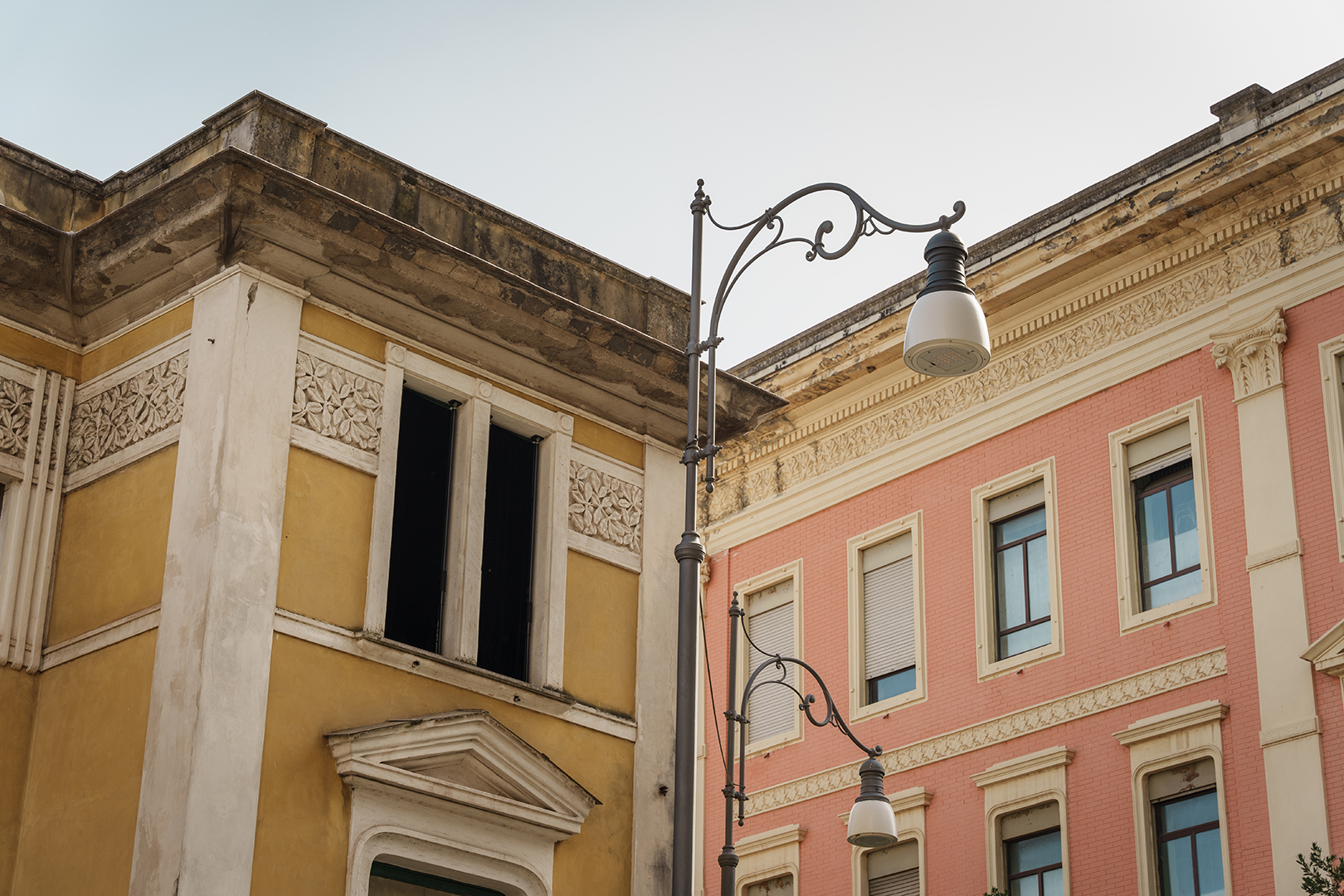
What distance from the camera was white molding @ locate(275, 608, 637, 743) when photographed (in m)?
12.4

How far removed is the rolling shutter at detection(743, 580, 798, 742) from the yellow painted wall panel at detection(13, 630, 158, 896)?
569 inches

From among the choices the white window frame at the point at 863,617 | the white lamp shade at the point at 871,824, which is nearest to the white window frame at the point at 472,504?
the white lamp shade at the point at 871,824

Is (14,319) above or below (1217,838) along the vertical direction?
above

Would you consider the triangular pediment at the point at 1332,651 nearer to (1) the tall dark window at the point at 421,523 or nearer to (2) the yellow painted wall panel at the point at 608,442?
→ (2) the yellow painted wall panel at the point at 608,442

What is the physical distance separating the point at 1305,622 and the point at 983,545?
494 centimetres

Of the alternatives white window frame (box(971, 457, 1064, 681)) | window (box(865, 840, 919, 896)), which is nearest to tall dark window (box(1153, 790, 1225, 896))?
white window frame (box(971, 457, 1064, 681))

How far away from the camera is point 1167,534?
2156 centimetres

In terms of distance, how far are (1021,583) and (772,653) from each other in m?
4.46

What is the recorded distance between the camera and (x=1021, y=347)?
2392 centimetres

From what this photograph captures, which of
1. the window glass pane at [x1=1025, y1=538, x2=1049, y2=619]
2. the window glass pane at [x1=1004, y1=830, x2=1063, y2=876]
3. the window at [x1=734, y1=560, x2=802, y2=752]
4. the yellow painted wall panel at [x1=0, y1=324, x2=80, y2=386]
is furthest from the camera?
the window at [x1=734, y1=560, x2=802, y2=752]

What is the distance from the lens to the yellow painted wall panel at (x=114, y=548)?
41.2 feet

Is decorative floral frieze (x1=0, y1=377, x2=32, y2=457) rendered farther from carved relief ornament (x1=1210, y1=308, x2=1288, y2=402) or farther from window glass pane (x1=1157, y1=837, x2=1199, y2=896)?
carved relief ornament (x1=1210, y1=308, x2=1288, y2=402)

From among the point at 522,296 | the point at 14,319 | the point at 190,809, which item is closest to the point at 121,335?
the point at 14,319

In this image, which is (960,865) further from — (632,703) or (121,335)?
(121,335)
